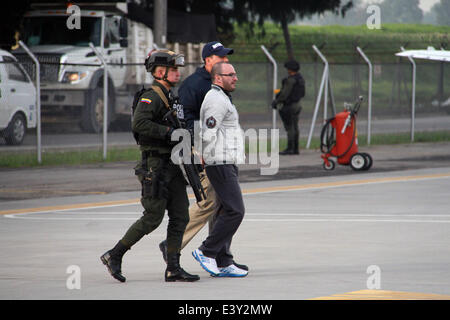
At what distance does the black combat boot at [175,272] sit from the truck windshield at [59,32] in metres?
18.8

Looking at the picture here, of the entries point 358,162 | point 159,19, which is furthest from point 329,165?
point 159,19

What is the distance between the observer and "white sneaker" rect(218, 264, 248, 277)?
337 inches

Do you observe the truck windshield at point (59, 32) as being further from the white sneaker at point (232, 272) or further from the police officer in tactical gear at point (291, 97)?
the white sneaker at point (232, 272)

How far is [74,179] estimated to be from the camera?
56.6 ft

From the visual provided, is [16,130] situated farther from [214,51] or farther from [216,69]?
[216,69]

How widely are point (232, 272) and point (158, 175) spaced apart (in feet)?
3.54

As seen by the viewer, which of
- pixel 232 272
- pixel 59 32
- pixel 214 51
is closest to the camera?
pixel 232 272

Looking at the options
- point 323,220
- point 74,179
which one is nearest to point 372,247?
point 323,220

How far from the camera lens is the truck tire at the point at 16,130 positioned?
21188 mm

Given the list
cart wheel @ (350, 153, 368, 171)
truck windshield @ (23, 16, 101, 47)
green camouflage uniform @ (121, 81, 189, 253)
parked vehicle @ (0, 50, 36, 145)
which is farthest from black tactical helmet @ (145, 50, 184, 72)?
truck windshield @ (23, 16, 101, 47)

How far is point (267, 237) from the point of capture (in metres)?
10.9

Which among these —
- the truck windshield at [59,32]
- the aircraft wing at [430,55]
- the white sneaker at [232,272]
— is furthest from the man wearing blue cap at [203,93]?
the truck windshield at [59,32]
